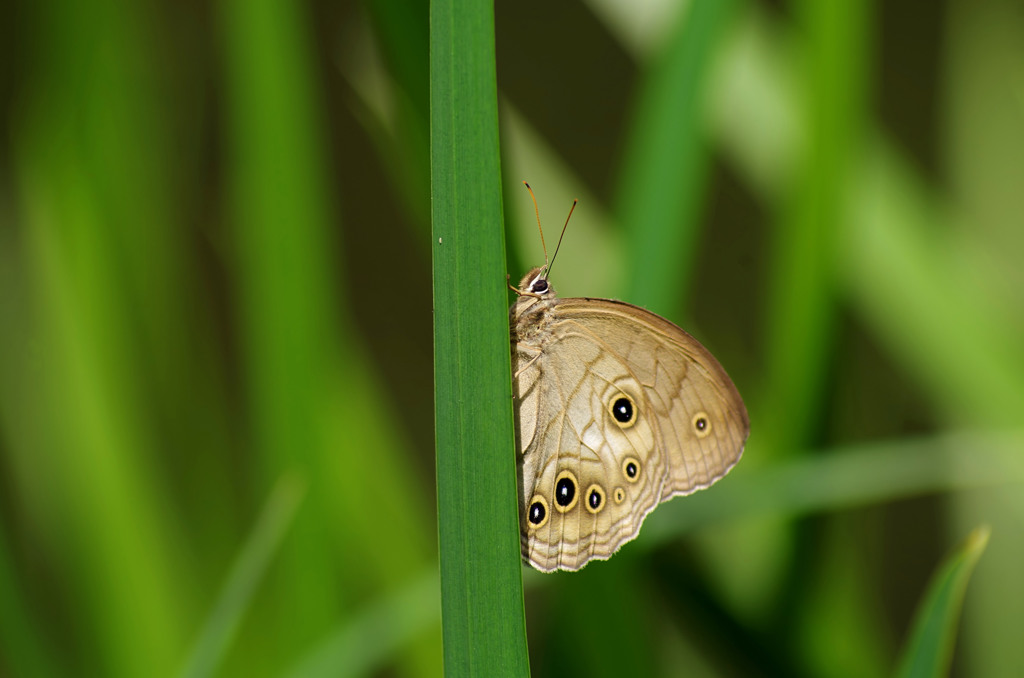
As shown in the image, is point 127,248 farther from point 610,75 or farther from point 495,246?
point 610,75

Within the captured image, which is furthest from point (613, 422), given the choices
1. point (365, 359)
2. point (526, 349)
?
point (365, 359)

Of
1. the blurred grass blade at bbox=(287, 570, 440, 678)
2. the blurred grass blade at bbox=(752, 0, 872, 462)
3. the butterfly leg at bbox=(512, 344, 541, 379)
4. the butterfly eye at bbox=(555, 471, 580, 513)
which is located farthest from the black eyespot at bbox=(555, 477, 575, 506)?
the blurred grass blade at bbox=(752, 0, 872, 462)

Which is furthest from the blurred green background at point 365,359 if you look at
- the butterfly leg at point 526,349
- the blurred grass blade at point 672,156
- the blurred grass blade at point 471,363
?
the blurred grass blade at point 471,363

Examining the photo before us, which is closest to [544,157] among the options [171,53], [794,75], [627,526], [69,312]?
[794,75]

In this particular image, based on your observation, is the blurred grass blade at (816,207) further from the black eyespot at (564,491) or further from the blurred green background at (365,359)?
the black eyespot at (564,491)

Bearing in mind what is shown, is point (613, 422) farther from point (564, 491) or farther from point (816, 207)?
point (816, 207)

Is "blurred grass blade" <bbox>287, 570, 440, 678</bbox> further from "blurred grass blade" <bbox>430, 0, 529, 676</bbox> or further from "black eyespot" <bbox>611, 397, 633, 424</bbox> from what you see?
"blurred grass blade" <bbox>430, 0, 529, 676</bbox>
